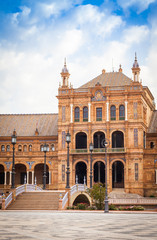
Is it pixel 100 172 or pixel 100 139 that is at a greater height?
pixel 100 139

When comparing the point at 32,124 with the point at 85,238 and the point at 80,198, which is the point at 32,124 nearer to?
the point at 80,198

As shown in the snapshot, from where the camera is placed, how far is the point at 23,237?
14.3 m

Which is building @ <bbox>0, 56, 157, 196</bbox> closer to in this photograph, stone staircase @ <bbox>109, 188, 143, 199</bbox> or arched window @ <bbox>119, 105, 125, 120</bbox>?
arched window @ <bbox>119, 105, 125, 120</bbox>

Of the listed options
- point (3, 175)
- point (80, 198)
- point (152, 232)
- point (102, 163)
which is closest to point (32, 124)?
point (3, 175)

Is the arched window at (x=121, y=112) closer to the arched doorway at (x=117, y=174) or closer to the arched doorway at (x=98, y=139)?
the arched doorway at (x=98, y=139)

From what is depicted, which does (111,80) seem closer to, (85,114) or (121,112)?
(121,112)

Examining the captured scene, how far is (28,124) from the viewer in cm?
7581

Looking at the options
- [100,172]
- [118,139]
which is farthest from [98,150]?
[118,139]

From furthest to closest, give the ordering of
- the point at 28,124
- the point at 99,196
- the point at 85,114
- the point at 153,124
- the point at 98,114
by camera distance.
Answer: the point at 28,124 → the point at 153,124 → the point at 85,114 → the point at 98,114 → the point at 99,196

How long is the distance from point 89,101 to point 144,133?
10.5m

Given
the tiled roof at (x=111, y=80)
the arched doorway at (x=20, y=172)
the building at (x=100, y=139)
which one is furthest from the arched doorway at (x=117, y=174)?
the arched doorway at (x=20, y=172)

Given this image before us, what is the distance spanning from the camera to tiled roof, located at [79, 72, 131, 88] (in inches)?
2653

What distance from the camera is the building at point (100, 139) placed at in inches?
2456

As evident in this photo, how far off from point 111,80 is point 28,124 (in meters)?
18.1
